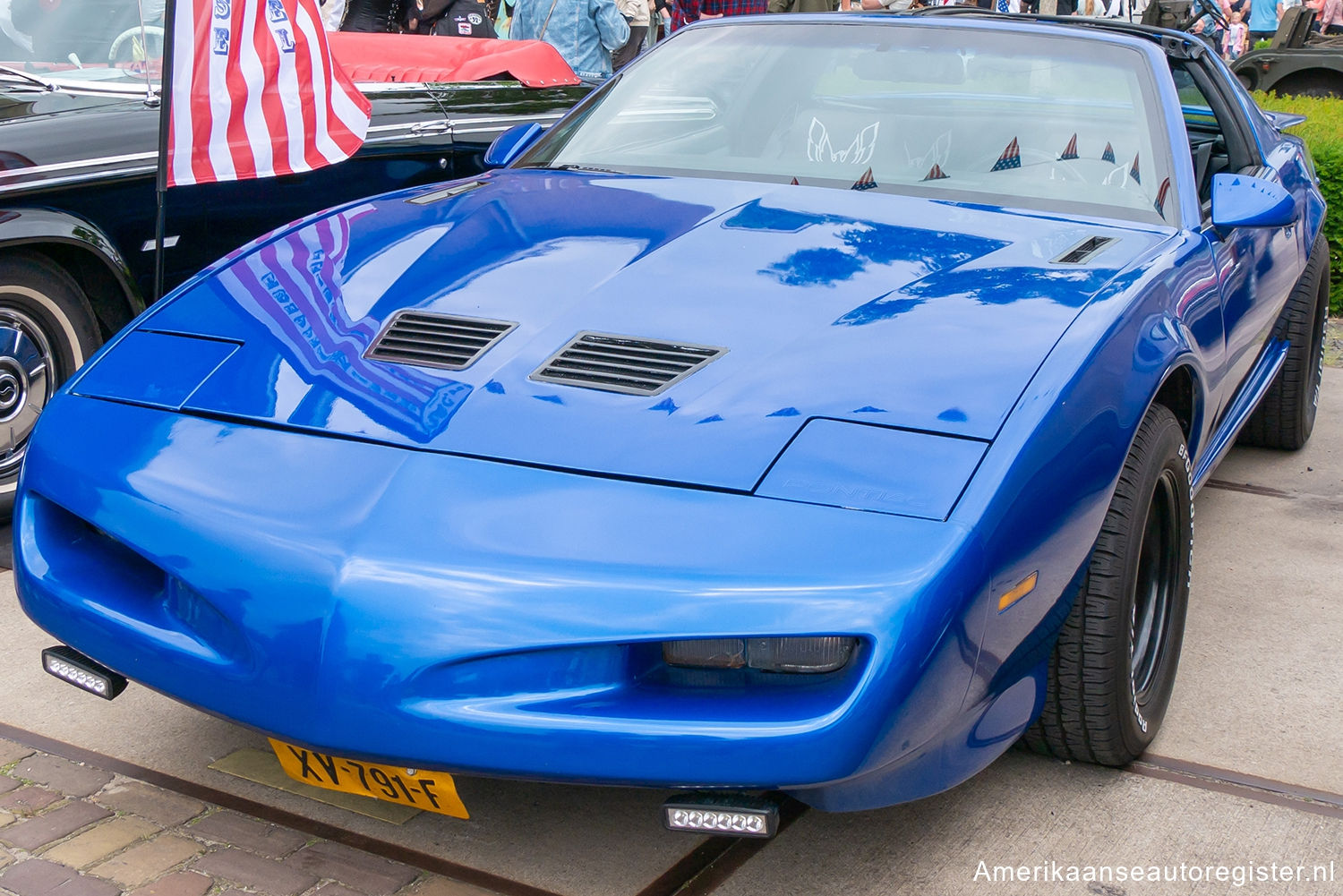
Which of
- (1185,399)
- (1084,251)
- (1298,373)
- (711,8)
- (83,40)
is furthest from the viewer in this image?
(711,8)

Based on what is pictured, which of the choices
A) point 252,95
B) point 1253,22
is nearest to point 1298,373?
point 252,95

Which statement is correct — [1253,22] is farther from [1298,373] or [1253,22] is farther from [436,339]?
[436,339]

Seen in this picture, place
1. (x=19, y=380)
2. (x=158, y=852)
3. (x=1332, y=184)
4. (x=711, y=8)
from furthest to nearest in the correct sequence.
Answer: (x=711, y=8), (x=1332, y=184), (x=19, y=380), (x=158, y=852)

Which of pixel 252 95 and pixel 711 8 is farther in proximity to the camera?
pixel 711 8

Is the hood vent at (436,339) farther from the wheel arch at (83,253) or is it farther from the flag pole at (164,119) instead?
the wheel arch at (83,253)

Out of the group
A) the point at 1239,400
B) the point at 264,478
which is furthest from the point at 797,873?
the point at 1239,400

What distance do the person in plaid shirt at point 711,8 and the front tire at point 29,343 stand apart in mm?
7535

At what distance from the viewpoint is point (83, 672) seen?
214 cm

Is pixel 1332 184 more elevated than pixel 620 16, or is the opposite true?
pixel 620 16

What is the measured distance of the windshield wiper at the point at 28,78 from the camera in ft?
12.2

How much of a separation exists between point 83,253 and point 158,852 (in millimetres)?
2058

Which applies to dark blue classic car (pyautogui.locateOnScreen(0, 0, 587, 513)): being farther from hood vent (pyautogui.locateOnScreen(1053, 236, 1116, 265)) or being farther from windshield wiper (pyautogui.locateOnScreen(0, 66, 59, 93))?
hood vent (pyautogui.locateOnScreen(1053, 236, 1116, 265))

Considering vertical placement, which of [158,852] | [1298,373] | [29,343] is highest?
[29,343]

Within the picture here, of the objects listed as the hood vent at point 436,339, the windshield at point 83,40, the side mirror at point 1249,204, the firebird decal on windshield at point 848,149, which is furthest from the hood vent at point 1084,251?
the windshield at point 83,40
